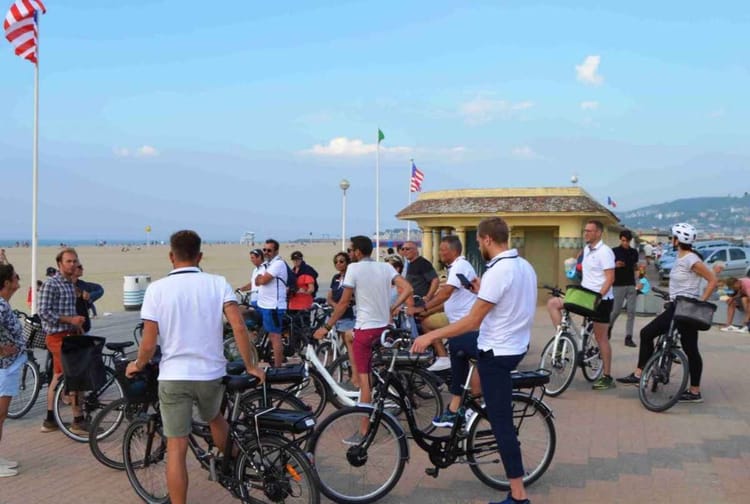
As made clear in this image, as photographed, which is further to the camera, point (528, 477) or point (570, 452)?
point (570, 452)

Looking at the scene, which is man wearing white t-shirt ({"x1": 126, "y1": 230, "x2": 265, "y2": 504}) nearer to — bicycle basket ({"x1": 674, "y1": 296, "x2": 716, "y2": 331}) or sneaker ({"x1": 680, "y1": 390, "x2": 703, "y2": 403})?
bicycle basket ({"x1": 674, "y1": 296, "x2": 716, "y2": 331})

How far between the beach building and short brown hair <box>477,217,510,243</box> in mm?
15633

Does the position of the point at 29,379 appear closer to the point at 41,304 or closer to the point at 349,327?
the point at 41,304

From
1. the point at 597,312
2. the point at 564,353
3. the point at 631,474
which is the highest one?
the point at 597,312

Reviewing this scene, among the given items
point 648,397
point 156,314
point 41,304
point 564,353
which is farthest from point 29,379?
point 648,397

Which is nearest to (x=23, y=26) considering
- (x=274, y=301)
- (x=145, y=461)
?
(x=274, y=301)

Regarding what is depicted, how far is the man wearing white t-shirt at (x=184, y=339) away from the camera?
4031 mm

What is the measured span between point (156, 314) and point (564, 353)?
5423 millimetres

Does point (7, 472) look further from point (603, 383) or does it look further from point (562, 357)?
point (603, 383)

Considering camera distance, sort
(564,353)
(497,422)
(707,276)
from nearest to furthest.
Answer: (497,422)
(707,276)
(564,353)

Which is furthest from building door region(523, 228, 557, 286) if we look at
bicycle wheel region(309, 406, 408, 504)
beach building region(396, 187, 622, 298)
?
bicycle wheel region(309, 406, 408, 504)

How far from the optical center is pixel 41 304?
248 inches

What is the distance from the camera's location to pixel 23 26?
1330cm

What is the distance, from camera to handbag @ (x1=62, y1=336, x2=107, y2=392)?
19.3ft
